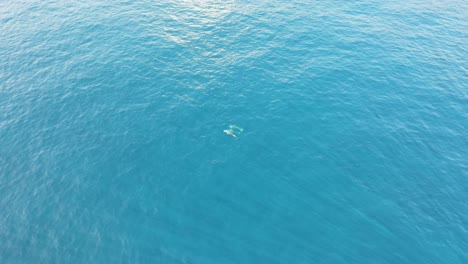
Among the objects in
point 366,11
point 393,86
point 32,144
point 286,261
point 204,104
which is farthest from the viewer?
point 366,11

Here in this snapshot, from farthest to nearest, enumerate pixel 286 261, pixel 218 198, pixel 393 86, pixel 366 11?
pixel 366 11
pixel 393 86
pixel 218 198
pixel 286 261

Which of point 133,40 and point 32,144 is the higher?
point 133,40

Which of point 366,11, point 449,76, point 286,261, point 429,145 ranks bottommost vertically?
point 286,261

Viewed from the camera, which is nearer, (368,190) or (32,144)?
(368,190)

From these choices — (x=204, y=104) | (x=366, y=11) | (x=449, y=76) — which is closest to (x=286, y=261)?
(x=204, y=104)

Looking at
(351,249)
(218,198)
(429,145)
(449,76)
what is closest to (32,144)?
(218,198)

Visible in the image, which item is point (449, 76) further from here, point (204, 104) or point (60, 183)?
point (60, 183)
